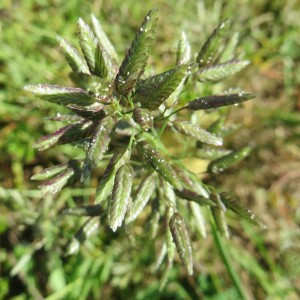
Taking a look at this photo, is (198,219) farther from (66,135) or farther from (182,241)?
(66,135)

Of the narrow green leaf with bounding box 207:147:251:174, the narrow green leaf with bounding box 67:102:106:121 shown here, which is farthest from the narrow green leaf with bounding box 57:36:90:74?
the narrow green leaf with bounding box 207:147:251:174

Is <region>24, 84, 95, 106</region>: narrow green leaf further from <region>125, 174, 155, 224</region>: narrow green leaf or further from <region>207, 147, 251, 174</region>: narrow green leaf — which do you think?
<region>207, 147, 251, 174</region>: narrow green leaf

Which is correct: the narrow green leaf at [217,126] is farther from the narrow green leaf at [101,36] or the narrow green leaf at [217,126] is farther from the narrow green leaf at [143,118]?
the narrow green leaf at [143,118]

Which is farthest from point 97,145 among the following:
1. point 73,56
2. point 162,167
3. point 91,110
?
point 73,56

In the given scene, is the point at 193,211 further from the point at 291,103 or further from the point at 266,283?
the point at 291,103

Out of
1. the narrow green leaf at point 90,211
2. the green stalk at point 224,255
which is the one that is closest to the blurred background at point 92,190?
the green stalk at point 224,255

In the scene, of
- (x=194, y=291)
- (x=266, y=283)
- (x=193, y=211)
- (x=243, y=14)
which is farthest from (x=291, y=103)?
(x=193, y=211)
